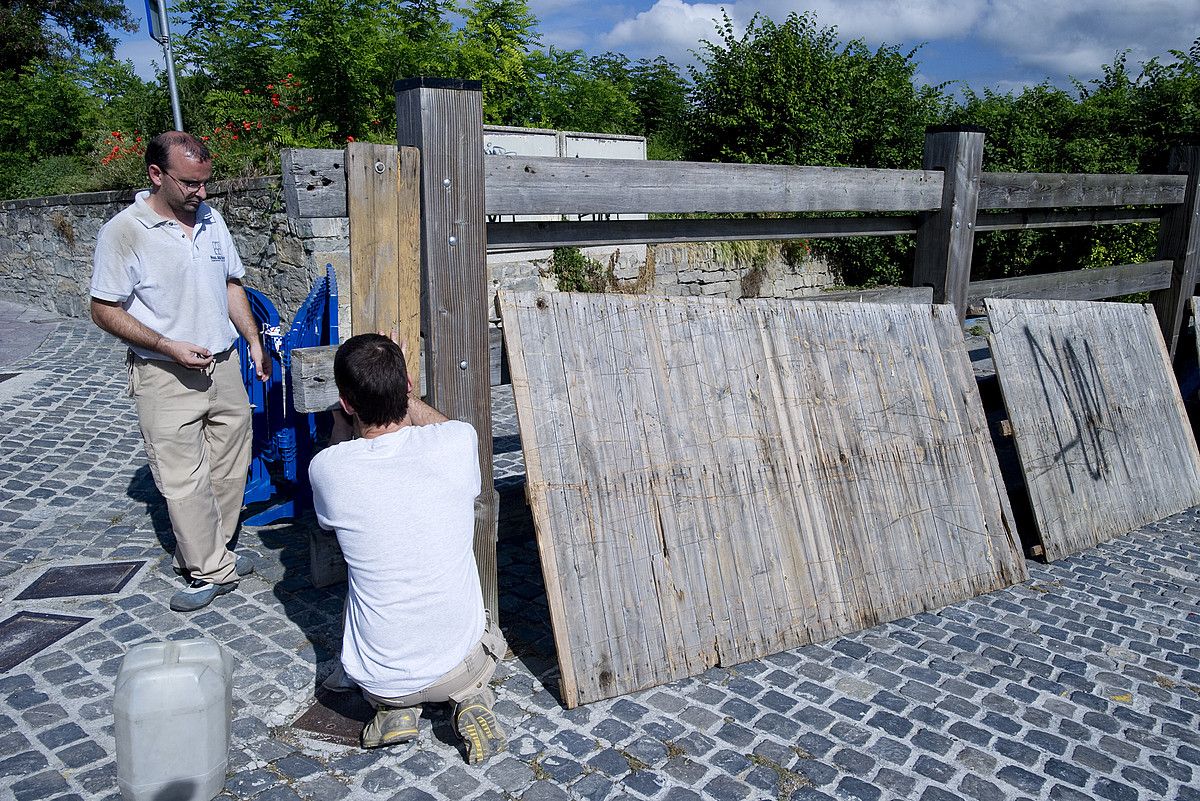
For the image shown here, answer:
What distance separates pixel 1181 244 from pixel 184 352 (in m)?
6.93

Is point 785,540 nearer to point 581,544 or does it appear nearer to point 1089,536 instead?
point 581,544

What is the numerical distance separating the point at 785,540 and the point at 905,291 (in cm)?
189

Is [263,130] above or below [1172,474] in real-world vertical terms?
above

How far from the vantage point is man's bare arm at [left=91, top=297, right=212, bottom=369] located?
Result: 3477 millimetres

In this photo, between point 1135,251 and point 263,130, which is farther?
point 1135,251

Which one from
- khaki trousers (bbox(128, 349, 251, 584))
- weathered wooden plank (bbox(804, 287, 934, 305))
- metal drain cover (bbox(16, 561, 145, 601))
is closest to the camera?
khaki trousers (bbox(128, 349, 251, 584))

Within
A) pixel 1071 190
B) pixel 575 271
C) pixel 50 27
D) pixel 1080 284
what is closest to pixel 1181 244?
pixel 1080 284

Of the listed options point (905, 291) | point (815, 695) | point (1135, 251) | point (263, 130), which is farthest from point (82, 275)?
point (1135, 251)

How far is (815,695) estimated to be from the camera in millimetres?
3207

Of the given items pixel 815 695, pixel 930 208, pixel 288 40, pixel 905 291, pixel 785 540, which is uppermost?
pixel 288 40

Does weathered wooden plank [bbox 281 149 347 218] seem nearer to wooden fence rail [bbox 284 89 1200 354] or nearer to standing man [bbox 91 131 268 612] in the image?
wooden fence rail [bbox 284 89 1200 354]

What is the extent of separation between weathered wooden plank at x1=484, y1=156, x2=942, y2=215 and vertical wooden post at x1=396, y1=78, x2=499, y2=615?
128 mm

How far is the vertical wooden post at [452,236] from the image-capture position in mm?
3070

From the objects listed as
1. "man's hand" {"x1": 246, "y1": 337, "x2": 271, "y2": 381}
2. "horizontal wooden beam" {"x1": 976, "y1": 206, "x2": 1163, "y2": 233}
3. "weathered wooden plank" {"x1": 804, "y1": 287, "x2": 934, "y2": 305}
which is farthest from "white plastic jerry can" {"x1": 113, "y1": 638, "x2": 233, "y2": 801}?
"horizontal wooden beam" {"x1": 976, "y1": 206, "x2": 1163, "y2": 233}
